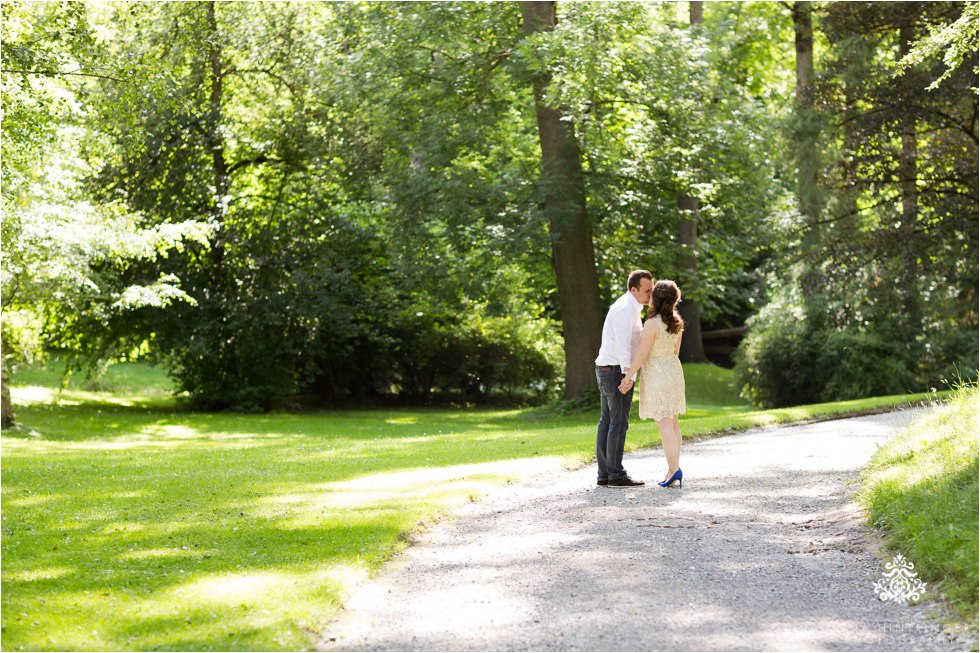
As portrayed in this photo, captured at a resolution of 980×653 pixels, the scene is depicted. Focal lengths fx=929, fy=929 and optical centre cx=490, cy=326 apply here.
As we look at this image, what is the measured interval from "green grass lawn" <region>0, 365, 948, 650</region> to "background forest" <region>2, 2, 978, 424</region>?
12.1ft

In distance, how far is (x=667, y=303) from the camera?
841cm

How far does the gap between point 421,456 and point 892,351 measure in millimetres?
14643

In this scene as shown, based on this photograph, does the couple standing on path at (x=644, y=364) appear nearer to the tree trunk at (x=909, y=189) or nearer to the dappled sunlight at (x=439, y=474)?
the dappled sunlight at (x=439, y=474)

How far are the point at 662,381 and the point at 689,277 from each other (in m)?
12.2

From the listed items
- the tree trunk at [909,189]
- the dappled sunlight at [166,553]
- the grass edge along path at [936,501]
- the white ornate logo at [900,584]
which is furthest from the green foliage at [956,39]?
the tree trunk at [909,189]

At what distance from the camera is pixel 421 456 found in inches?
466

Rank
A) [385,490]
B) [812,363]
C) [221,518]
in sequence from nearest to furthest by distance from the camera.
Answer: [221,518] → [385,490] → [812,363]

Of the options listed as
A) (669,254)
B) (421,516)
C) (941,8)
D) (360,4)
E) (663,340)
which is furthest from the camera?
(360,4)

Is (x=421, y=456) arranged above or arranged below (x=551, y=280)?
below

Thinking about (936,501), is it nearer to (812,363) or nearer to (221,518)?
(221,518)

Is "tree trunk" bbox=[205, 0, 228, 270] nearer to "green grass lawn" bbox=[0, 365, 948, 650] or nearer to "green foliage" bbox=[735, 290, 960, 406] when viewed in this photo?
"green grass lawn" bbox=[0, 365, 948, 650]

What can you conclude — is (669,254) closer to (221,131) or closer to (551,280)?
(551,280)

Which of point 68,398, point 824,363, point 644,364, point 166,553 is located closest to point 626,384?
point 644,364

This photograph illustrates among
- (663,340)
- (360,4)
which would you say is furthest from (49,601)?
(360,4)
